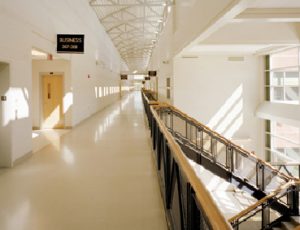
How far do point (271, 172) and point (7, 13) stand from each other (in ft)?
20.9

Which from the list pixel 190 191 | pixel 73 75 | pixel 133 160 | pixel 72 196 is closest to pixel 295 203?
pixel 133 160

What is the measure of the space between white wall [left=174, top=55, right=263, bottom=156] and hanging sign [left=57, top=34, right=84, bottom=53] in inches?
258

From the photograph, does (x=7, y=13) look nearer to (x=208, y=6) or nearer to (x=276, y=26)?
(x=208, y=6)

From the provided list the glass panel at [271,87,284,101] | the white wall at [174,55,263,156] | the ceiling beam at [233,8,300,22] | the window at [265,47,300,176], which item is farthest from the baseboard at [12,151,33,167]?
the glass panel at [271,87,284,101]

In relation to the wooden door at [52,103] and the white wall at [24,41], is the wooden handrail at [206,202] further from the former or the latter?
the wooden door at [52,103]

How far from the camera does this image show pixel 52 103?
10430 millimetres

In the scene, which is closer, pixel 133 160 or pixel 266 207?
pixel 133 160

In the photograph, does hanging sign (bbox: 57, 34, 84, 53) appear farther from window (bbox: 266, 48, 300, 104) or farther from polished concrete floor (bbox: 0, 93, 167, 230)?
window (bbox: 266, 48, 300, 104)

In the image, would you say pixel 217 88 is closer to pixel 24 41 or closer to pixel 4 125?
pixel 24 41

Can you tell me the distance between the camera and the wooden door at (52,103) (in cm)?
1034

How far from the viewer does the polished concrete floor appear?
3.06 m

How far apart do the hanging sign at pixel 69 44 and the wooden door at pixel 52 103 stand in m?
2.39

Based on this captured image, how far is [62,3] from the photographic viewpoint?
8930 millimetres

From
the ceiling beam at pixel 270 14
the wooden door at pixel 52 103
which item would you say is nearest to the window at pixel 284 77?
the ceiling beam at pixel 270 14
